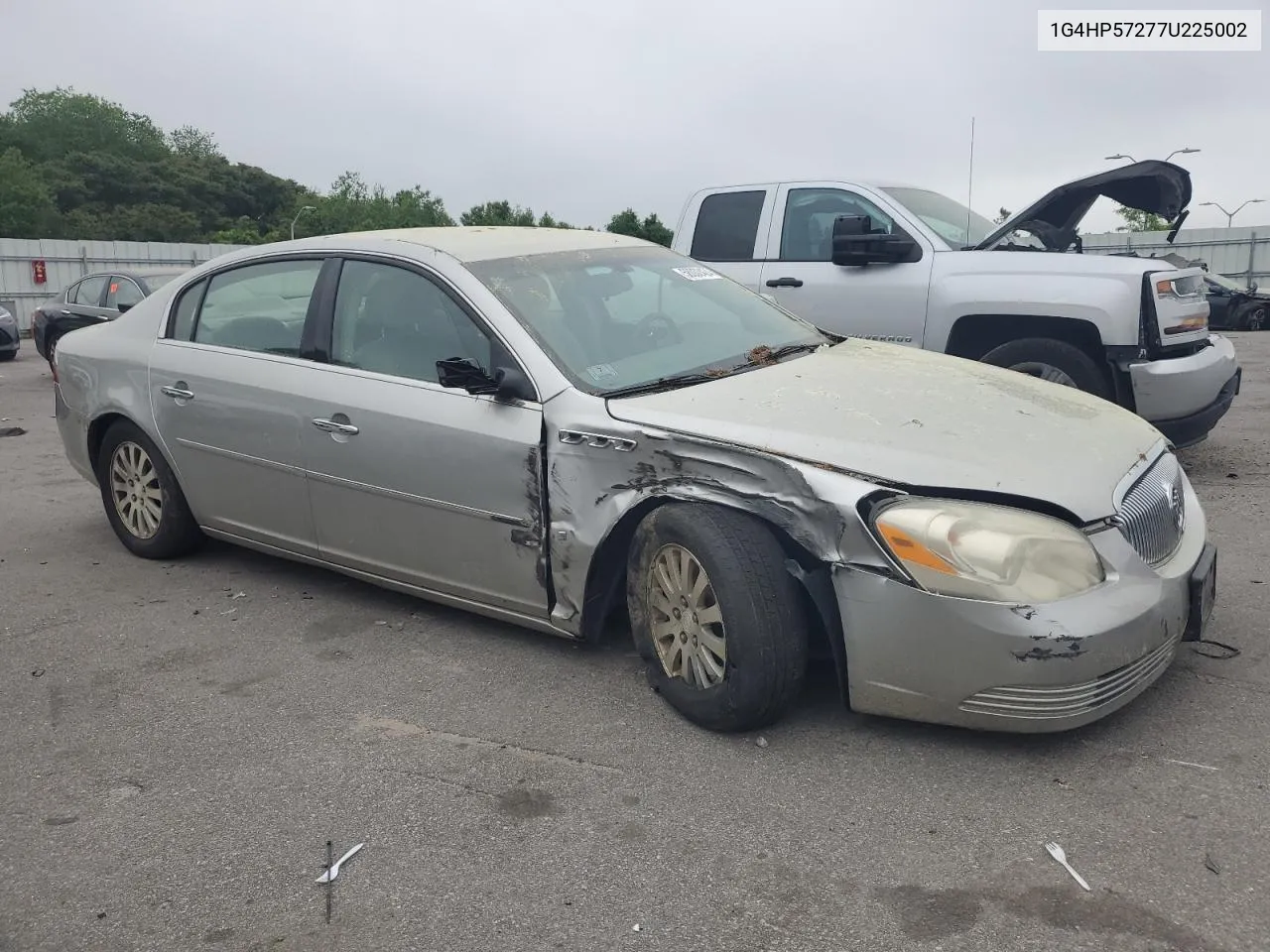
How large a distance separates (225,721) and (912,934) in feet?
7.63

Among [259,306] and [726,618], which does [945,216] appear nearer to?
[259,306]

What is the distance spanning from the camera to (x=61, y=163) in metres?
70.2

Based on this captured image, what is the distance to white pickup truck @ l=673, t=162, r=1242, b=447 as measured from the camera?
638 centimetres

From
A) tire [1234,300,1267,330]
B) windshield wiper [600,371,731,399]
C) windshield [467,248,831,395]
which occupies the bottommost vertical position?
tire [1234,300,1267,330]

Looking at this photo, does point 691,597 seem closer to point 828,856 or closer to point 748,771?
point 748,771

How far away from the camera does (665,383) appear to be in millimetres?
3871

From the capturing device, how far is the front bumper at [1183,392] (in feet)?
20.7

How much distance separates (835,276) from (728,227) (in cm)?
101

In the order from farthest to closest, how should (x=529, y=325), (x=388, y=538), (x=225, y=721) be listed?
(x=388, y=538) → (x=529, y=325) → (x=225, y=721)

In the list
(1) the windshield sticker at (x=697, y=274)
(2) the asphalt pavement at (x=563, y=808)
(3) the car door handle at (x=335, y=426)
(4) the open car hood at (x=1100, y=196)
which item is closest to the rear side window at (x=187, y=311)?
(3) the car door handle at (x=335, y=426)

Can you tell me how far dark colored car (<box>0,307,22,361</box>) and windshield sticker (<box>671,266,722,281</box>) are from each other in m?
16.1

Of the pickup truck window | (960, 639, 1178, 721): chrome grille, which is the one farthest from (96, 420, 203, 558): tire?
the pickup truck window

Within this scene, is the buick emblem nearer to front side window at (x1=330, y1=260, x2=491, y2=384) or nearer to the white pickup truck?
front side window at (x1=330, y1=260, x2=491, y2=384)

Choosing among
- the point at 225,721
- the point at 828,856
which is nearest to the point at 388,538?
the point at 225,721
